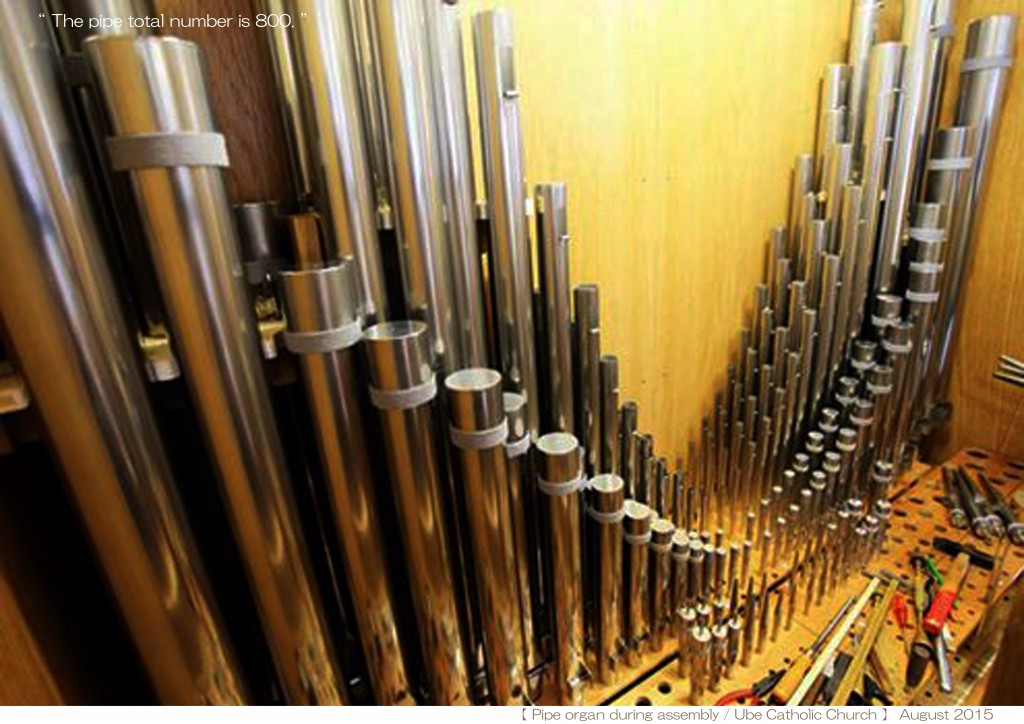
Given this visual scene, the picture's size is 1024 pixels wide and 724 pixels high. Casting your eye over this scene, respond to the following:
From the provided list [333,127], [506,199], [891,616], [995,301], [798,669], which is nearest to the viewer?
[333,127]

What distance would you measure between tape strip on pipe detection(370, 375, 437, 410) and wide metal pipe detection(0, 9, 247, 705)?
0.77 feet

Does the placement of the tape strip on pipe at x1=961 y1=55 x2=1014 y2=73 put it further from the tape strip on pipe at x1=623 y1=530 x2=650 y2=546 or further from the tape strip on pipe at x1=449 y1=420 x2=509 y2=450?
the tape strip on pipe at x1=449 y1=420 x2=509 y2=450

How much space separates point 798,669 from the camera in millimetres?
1070

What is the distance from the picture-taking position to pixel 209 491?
708mm

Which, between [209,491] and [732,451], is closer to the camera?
[209,491]

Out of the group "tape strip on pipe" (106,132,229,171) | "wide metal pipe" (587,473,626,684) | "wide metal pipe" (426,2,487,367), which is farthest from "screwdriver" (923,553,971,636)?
"tape strip on pipe" (106,132,229,171)

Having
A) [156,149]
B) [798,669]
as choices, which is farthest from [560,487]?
[798,669]

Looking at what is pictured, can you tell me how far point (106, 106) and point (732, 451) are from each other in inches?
52.9

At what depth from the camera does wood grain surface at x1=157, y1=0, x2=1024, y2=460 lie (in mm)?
874

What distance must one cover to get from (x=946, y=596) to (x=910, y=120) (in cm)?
113

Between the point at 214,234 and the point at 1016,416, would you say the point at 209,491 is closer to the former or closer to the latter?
the point at 214,234

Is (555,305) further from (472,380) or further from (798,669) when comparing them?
(798,669)
